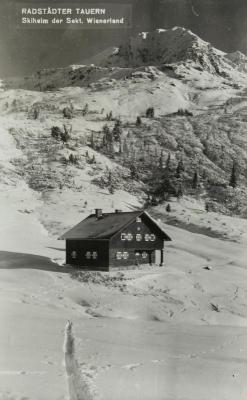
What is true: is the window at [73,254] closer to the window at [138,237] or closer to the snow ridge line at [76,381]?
the window at [138,237]

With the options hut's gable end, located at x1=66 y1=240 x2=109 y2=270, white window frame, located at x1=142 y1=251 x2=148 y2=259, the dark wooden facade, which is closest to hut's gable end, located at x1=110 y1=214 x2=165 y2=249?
the dark wooden facade

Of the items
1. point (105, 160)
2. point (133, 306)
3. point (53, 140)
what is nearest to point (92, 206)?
point (105, 160)

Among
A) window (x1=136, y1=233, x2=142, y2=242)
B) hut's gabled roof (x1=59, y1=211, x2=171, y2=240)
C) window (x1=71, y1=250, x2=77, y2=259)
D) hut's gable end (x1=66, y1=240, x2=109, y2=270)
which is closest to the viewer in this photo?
hut's gable end (x1=66, y1=240, x2=109, y2=270)

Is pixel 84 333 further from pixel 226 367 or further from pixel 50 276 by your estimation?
pixel 50 276

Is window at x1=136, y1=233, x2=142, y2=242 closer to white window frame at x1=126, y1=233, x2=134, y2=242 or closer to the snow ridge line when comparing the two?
white window frame at x1=126, y1=233, x2=134, y2=242

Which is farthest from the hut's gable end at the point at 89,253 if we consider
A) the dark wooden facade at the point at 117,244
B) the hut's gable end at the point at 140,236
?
the hut's gable end at the point at 140,236

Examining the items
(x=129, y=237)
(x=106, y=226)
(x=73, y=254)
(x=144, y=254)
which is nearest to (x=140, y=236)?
(x=129, y=237)
